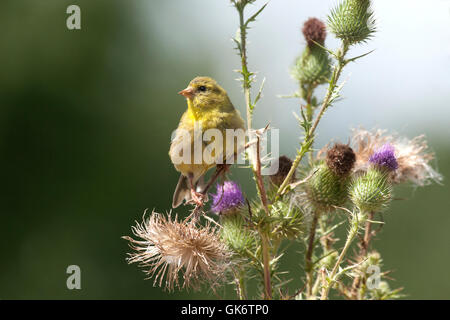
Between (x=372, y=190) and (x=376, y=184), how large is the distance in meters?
0.08

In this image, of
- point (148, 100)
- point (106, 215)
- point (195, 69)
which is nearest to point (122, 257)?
point (106, 215)

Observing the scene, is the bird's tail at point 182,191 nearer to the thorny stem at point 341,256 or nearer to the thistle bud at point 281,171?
the thistle bud at point 281,171

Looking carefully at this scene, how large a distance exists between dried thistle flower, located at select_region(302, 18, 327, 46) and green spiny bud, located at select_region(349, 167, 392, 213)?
130 centimetres

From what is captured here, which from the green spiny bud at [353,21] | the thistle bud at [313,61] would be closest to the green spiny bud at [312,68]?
the thistle bud at [313,61]

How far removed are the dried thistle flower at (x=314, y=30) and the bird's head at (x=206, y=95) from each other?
31.5 inches

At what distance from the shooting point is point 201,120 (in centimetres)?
278

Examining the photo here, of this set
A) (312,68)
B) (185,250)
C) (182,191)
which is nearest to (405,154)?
(312,68)

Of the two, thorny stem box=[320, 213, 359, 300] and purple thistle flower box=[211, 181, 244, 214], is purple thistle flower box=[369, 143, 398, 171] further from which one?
purple thistle flower box=[211, 181, 244, 214]

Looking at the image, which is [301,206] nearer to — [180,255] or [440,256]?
[180,255]

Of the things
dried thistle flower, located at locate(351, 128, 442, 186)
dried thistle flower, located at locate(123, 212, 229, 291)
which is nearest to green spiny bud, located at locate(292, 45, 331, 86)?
dried thistle flower, located at locate(351, 128, 442, 186)

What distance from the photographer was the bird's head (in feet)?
9.35

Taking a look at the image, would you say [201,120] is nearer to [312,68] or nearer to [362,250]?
[312,68]

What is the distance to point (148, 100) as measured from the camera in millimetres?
10344

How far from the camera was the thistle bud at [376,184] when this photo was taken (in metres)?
2.10
